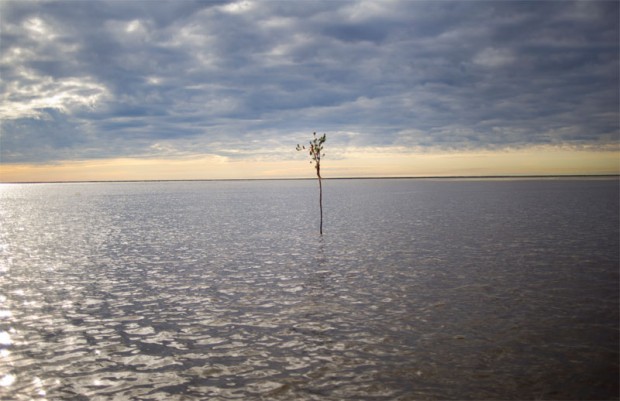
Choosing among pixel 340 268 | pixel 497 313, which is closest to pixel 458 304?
pixel 497 313

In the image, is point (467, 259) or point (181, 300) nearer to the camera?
point (181, 300)

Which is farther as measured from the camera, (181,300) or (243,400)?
(181,300)

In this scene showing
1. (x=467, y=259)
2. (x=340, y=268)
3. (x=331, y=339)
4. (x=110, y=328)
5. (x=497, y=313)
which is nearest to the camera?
(x=331, y=339)

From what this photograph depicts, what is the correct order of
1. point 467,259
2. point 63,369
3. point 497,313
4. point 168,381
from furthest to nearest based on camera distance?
point 467,259 < point 497,313 < point 63,369 < point 168,381

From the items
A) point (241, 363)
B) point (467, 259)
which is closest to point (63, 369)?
point (241, 363)

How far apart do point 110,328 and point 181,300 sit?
5400 millimetres

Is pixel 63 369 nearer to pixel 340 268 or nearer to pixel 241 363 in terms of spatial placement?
pixel 241 363

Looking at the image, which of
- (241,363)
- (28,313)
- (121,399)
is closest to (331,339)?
(241,363)

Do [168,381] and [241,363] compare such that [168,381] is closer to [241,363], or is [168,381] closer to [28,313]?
[241,363]

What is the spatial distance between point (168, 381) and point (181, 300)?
1119 cm

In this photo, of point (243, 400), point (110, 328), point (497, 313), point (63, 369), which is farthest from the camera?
point (497, 313)

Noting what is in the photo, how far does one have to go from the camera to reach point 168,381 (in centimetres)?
1507

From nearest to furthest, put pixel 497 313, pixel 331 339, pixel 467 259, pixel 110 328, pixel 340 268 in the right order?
pixel 331 339
pixel 110 328
pixel 497 313
pixel 340 268
pixel 467 259

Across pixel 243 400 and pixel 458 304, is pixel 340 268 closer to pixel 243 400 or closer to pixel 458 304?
pixel 458 304
